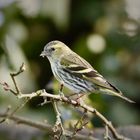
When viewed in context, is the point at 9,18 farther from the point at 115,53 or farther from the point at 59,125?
the point at 59,125

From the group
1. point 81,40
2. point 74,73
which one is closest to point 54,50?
point 74,73

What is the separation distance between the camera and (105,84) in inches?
156

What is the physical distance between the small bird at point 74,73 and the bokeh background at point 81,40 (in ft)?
5.51

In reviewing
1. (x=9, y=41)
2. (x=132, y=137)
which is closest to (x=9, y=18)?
(x=9, y=41)

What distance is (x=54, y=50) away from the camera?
413 centimetres

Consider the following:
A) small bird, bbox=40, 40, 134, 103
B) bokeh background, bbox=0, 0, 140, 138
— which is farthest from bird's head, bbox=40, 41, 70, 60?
bokeh background, bbox=0, 0, 140, 138

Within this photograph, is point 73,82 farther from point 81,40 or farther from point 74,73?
point 81,40

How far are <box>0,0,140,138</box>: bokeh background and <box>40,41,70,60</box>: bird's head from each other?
1648mm

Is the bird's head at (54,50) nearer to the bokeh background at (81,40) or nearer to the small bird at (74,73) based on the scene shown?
the small bird at (74,73)

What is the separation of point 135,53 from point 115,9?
651 millimetres

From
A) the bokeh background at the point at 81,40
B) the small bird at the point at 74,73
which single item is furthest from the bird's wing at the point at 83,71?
the bokeh background at the point at 81,40

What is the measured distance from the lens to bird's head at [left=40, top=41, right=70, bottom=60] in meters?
4.08

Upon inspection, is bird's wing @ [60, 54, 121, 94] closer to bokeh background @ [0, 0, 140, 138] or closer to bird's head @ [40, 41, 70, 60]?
bird's head @ [40, 41, 70, 60]

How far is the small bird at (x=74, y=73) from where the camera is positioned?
402cm
